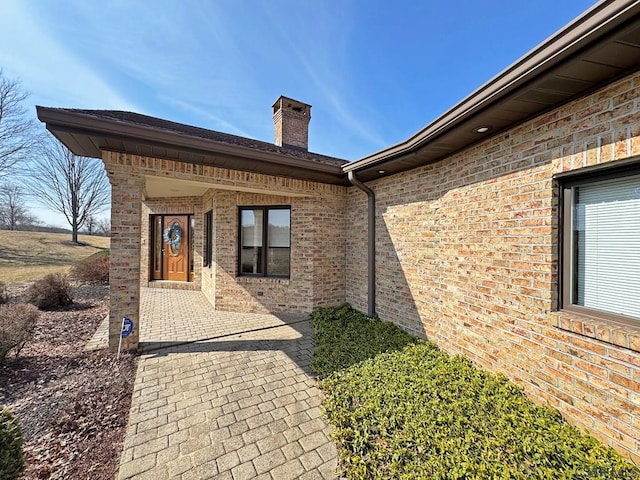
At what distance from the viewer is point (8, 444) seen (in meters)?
1.71

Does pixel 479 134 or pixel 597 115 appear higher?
pixel 479 134

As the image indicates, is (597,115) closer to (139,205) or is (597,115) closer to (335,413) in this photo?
(335,413)

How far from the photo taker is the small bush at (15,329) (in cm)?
367

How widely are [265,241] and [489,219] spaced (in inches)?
190

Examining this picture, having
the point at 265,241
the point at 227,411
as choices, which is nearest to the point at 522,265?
the point at 227,411

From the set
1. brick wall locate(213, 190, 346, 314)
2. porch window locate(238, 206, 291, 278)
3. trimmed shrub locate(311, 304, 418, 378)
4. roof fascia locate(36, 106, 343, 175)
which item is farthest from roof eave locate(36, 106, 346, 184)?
trimmed shrub locate(311, 304, 418, 378)

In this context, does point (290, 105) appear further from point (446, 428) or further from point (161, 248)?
point (446, 428)

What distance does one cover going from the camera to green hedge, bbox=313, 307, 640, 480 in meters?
1.97

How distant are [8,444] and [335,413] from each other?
2.41m

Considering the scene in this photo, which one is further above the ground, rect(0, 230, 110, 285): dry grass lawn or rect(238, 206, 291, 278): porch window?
rect(238, 206, 291, 278): porch window

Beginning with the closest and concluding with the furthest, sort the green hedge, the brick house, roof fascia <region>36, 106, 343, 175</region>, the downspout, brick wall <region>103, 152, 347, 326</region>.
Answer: the green hedge
the brick house
roof fascia <region>36, 106, 343, 175</region>
the downspout
brick wall <region>103, 152, 347, 326</region>

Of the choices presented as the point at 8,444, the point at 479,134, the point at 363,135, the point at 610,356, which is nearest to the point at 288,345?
the point at 8,444

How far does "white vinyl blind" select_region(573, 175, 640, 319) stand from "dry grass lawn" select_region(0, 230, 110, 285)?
16.2 metres

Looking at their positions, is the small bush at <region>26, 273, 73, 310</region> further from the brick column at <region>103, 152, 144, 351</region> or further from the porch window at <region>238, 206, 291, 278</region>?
the porch window at <region>238, 206, 291, 278</region>
